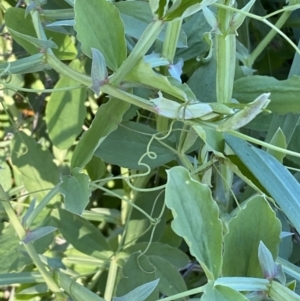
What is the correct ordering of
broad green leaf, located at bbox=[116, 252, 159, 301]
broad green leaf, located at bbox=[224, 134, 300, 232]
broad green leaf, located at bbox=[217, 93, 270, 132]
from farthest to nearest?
broad green leaf, located at bbox=[116, 252, 159, 301] < broad green leaf, located at bbox=[224, 134, 300, 232] < broad green leaf, located at bbox=[217, 93, 270, 132]

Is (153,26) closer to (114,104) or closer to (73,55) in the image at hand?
(114,104)

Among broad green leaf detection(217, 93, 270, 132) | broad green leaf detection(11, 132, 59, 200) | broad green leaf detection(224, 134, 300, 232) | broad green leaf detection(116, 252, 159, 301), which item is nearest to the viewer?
broad green leaf detection(217, 93, 270, 132)

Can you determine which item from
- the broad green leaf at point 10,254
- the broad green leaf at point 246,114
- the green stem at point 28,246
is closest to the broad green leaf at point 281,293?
the broad green leaf at point 246,114

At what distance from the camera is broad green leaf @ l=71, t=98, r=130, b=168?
434 millimetres

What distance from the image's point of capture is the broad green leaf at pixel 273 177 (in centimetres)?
40

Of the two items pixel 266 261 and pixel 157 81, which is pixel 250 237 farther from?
pixel 157 81

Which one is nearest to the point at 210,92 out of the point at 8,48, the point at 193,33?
the point at 193,33

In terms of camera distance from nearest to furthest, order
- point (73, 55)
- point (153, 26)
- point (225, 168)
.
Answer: point (153, 26)
point (225, 168)
point (73, 55)

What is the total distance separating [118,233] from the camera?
27.2 inches

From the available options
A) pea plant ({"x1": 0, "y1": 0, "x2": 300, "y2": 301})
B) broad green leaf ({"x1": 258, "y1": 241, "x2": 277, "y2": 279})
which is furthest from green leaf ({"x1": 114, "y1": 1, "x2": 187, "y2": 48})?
broad green leaf ({"x1": 258, "y1": 241, "x2": 277, "y2": 279})

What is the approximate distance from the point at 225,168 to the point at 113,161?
0.38 ft

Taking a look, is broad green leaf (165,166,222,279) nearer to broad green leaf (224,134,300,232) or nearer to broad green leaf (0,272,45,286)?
broad green leaf (224,134,300,232)

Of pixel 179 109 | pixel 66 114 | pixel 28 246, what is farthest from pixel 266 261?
pixel 66 114

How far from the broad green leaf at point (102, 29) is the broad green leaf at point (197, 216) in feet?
0.38
